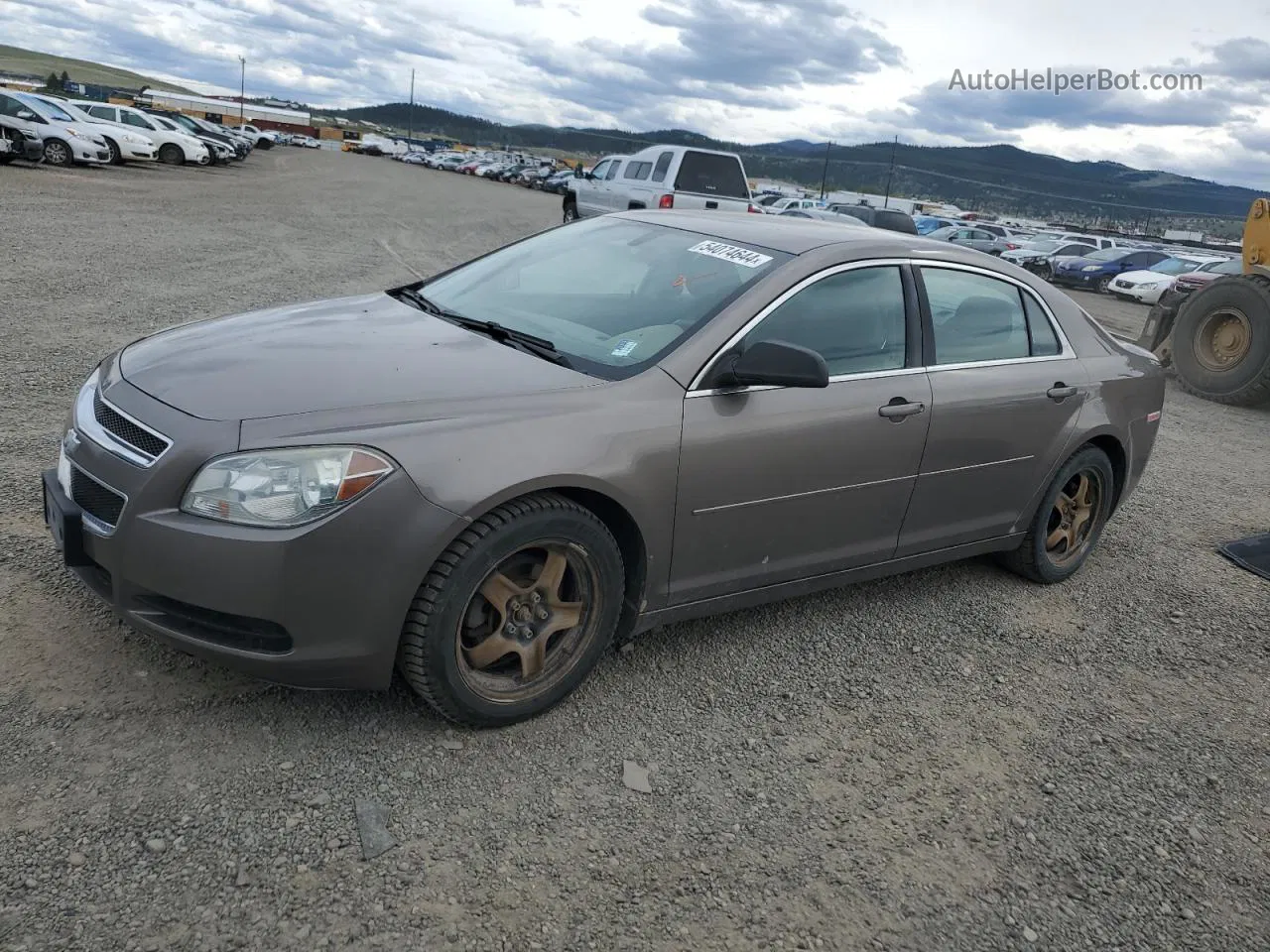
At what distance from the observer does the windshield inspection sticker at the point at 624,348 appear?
3.54m

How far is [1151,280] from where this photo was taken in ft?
80.7

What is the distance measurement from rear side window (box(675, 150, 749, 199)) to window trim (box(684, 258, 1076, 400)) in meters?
15.0

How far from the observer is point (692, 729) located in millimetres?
3400

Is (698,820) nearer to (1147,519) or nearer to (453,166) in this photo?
(1147,519)

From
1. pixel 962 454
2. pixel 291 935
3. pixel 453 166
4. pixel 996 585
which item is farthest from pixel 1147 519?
pixel 453 166

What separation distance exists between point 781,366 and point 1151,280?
24.7 m

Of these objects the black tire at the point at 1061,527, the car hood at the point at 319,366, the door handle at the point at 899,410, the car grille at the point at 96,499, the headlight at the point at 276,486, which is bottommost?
the black tire at the point at 1061,527

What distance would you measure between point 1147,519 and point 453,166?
7658 cm

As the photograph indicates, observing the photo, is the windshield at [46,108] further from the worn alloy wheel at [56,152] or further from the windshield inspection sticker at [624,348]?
the windshield inspection sticker at [624,348]

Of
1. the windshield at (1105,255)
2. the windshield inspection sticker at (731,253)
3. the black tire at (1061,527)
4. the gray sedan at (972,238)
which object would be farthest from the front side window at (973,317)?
the gray sedan at (972,238)

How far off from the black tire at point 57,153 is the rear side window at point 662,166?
44.8ft

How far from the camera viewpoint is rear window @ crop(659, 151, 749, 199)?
1923 cm

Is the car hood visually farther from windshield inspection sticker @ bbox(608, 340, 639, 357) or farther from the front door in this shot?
the front door

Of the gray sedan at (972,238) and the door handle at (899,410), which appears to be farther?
the gray sedan at (972,238)
